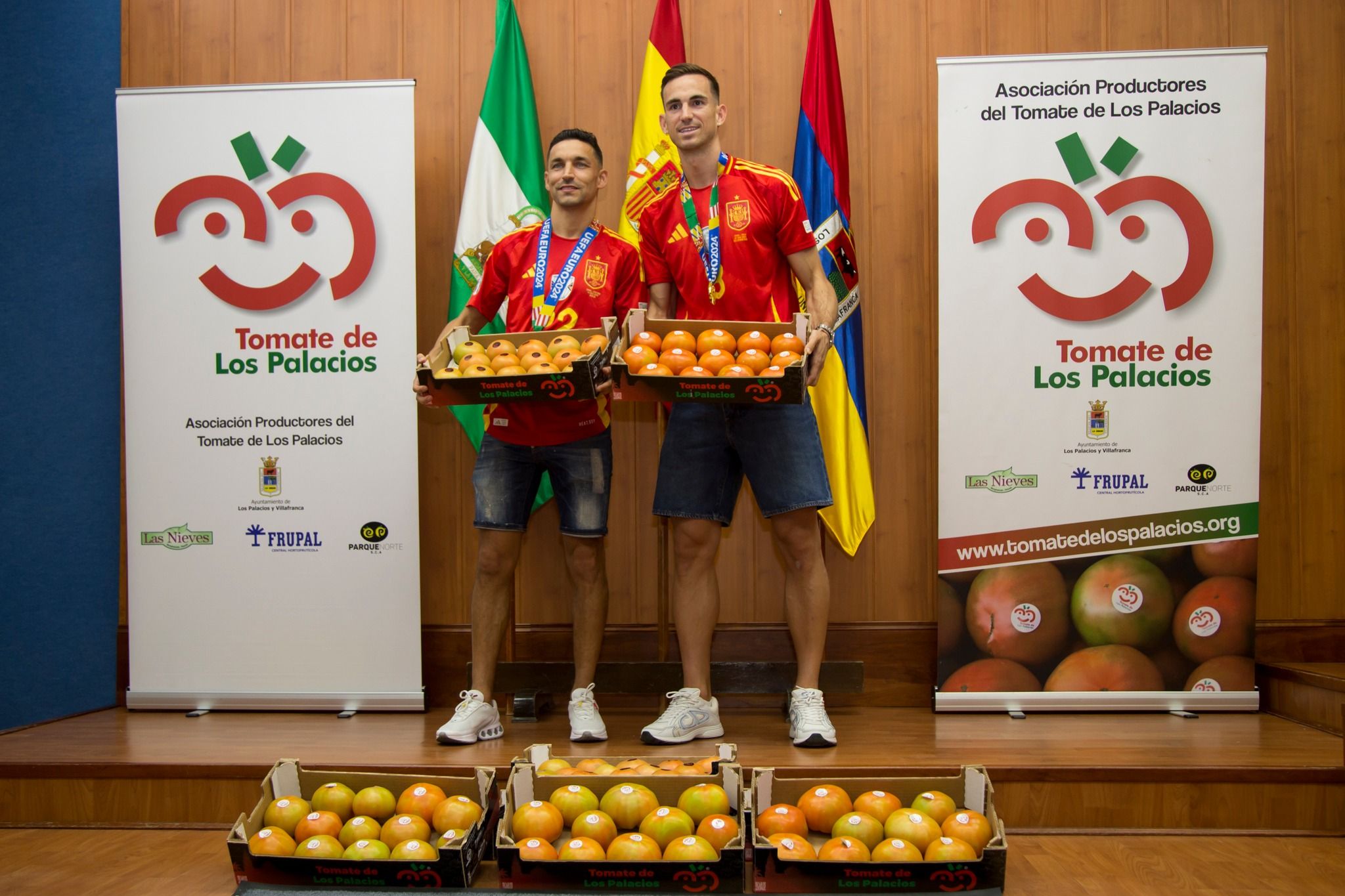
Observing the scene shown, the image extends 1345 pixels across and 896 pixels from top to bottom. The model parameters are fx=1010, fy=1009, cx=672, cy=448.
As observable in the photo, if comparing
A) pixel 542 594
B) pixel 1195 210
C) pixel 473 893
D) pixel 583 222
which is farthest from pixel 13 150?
pixel 1195 210

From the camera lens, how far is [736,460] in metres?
2.77

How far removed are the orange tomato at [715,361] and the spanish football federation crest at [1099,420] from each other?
52.8 inches

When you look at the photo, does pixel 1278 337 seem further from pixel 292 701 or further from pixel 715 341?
pixel 292 701

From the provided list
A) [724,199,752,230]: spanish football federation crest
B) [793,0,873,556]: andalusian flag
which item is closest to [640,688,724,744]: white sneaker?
[793,0,873,556]: andalusian flag

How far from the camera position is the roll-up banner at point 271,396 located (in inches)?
127

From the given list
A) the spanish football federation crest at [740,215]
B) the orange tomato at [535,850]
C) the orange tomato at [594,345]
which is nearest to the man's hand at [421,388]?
the orange tomato at [594,345]

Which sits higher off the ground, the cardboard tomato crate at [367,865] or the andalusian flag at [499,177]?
the andalusian flag at [499,177]

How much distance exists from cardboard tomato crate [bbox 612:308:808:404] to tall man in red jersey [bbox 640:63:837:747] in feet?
0.64

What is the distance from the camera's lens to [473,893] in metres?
1.84

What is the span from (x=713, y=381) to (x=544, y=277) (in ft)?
2.32

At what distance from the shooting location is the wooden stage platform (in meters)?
2.40

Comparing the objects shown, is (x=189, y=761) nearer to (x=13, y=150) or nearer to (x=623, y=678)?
(x=623, y=678)

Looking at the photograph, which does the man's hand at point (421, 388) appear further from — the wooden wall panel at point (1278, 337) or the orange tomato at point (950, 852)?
the wooden wall panel at point (1278, 337)

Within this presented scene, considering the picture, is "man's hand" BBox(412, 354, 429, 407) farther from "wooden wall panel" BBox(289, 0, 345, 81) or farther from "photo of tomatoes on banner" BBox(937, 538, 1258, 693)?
"photo of tomatoes on banner" BBox(937, 538, 1258, 693)
